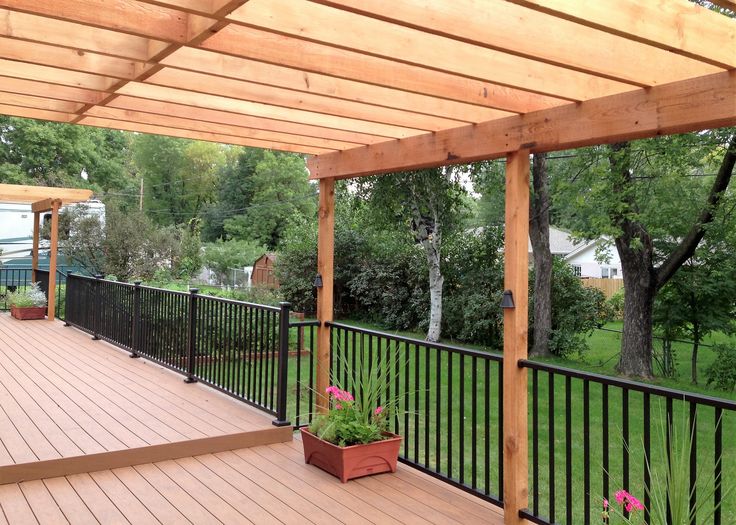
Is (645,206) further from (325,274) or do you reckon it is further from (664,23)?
(664,23)

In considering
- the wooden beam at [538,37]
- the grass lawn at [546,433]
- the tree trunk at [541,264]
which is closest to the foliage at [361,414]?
the grass lawn at [546,433]

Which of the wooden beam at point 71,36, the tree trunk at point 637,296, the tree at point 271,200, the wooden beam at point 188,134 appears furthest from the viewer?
the tree at point 271,200

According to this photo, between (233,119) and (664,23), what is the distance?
2444 millimetres

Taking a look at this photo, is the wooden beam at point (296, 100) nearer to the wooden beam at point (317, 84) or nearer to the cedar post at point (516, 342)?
the wooden beam at point (317, 84)

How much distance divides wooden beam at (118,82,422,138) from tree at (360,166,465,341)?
6.80 m

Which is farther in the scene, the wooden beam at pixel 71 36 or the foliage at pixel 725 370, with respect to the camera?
the foliage at pixel 725 370

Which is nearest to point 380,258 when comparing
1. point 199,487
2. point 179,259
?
point 179,259

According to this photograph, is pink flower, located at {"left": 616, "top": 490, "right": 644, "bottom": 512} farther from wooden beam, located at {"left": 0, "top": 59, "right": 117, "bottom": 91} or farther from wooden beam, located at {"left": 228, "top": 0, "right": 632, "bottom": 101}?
wooden beam, located at {"left": 0, "top": 59, "right": 117, "bottom": 91}

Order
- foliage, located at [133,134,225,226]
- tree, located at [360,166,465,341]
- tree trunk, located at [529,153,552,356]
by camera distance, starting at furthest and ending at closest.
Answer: foliage, located at [133,134,225,226] < tree trunk, located at [529,153,552,356] < tree, located at [360,166,465,341]

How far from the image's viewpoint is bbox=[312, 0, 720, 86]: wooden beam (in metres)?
2.12

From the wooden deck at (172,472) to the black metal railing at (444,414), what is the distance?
0.22m

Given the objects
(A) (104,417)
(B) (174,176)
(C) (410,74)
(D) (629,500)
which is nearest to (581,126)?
(C) (410,74)

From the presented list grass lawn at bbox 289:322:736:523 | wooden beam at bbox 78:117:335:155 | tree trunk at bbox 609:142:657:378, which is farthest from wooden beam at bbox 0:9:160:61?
tree trunk at bbox 609:142:657:378

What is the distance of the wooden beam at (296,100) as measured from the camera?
304 cm
